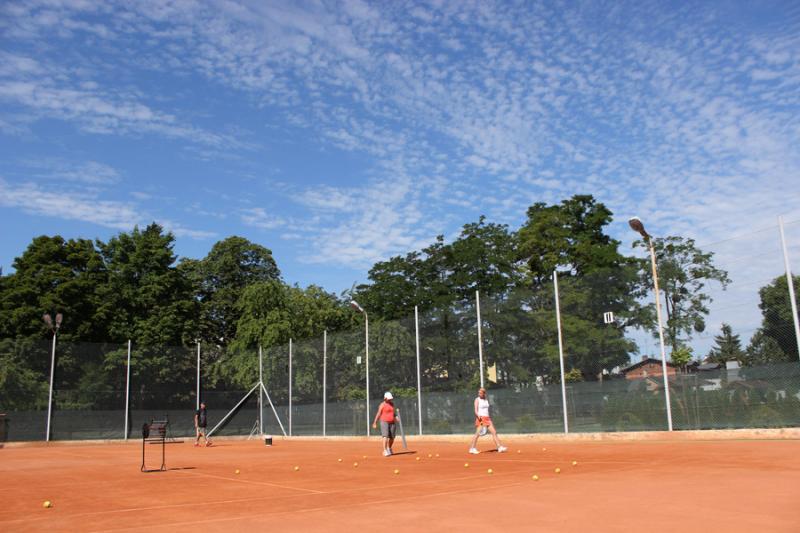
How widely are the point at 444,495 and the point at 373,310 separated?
124 ft

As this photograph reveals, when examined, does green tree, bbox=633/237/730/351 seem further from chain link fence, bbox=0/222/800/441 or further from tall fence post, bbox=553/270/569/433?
tall fence post, bbox=553/270/569/433

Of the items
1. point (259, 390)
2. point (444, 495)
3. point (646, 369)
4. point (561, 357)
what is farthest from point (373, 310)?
point (444, 495)

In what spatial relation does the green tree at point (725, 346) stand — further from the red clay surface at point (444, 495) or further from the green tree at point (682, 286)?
the red clay surface at point (444, 495)

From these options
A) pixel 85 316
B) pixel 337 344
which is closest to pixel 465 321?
pixel 337 344

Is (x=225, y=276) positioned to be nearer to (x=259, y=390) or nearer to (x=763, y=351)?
(x=259, y=390)

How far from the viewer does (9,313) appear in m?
39.4

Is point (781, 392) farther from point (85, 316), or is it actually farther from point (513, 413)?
point (85, 316)

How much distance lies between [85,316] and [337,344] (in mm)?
21594

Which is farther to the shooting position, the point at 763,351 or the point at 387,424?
the point at 387,424

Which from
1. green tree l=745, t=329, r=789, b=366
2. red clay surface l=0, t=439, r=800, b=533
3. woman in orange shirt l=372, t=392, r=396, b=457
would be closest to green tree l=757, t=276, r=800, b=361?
green tree l=745, t=329, r=789, b=366

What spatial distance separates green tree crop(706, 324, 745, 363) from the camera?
1647 centimetres

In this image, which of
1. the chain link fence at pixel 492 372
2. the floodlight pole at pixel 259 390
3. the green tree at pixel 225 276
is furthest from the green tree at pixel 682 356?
the green tree at pixel 225 276

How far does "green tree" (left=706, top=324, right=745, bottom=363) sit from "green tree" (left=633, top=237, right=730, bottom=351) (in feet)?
1.85

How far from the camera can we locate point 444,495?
807 cm
